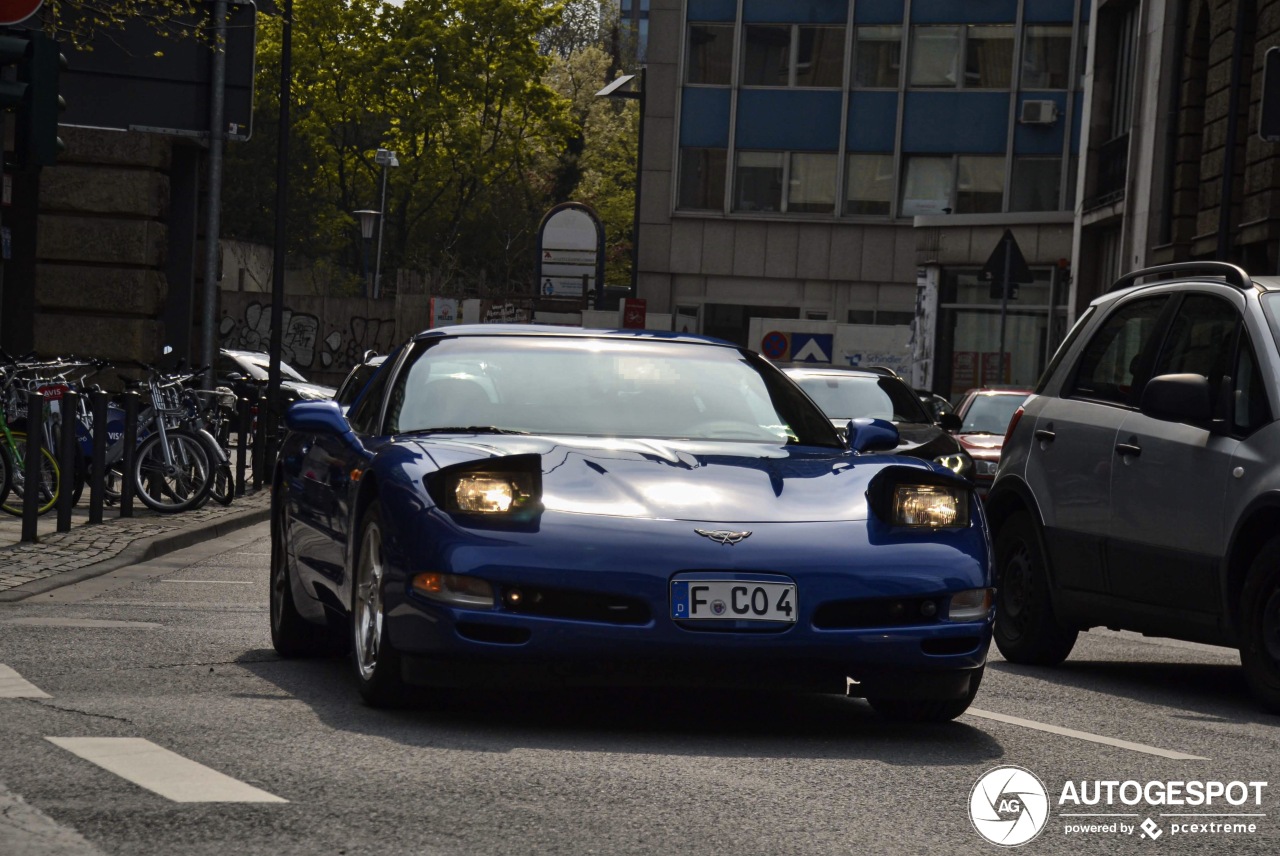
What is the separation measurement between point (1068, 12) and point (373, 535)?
45.7m

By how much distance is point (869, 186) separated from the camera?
51062 mm

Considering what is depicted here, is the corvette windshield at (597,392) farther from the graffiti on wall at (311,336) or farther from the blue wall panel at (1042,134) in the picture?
the graffiti on wall at (311,336)

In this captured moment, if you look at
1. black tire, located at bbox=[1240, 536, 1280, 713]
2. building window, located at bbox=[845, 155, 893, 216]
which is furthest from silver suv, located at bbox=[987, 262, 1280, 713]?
building window, located at bbox=[845, 155, 893, 216]

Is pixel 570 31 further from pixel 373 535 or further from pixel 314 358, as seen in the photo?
pixel 373 535

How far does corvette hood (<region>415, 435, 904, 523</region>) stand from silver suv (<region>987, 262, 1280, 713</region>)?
1.69 m

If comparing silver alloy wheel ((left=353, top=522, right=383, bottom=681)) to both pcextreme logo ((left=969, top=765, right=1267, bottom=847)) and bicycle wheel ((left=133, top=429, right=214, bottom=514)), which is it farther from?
bicycle wheel ((left=133, top=429, right=214, bottom=514))

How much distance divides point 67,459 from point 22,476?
127 centimetres

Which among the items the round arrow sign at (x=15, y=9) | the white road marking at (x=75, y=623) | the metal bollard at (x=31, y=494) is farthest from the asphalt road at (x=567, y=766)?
Answer: the metal bollard at (x=31, y=494)

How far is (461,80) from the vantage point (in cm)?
6025

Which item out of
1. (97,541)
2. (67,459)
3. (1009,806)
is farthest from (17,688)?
(67,459)

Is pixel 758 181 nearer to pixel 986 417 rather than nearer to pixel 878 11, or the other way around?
pixel 878 11

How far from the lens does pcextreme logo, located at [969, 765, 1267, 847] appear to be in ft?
16.8

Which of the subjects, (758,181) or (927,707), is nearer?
(927,707)

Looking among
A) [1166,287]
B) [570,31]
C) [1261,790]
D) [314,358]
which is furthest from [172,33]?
[570,31]
